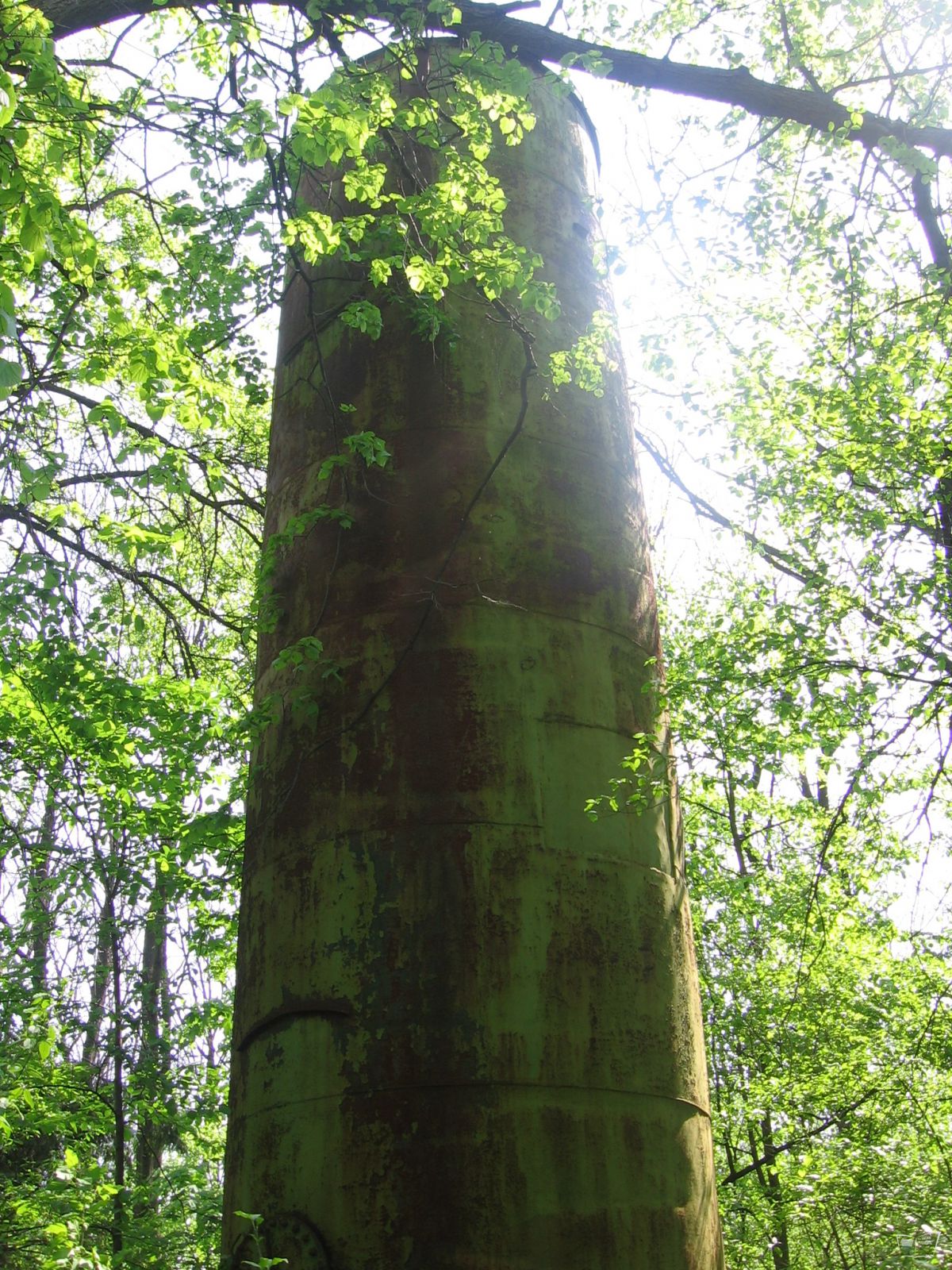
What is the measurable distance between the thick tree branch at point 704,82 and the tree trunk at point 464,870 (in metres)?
1.90

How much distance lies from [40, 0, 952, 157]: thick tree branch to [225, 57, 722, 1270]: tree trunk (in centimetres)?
→ 190

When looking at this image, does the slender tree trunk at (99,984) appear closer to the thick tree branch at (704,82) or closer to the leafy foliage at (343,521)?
the leafy foliage at (343,521)

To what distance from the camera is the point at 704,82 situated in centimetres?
597

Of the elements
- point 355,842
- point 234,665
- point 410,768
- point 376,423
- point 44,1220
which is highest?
point 234,665

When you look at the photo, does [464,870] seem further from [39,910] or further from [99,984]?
[99,984]

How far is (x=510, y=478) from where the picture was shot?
467cm

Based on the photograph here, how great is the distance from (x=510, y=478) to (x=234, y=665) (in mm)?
6940

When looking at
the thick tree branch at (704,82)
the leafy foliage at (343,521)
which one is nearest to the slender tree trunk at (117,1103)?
the leafy foliage at (343,521)

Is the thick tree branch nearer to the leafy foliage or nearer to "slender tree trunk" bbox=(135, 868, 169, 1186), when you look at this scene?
the leafy foliage

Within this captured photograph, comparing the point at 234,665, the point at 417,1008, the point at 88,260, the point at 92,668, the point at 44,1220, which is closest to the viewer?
the point at 417,1008

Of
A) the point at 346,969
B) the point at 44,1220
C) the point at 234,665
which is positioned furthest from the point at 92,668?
the point at 346,969

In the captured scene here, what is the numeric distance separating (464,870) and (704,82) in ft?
15.1

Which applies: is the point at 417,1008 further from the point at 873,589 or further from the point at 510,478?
the point at 873,589

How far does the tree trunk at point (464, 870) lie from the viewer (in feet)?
11.1
